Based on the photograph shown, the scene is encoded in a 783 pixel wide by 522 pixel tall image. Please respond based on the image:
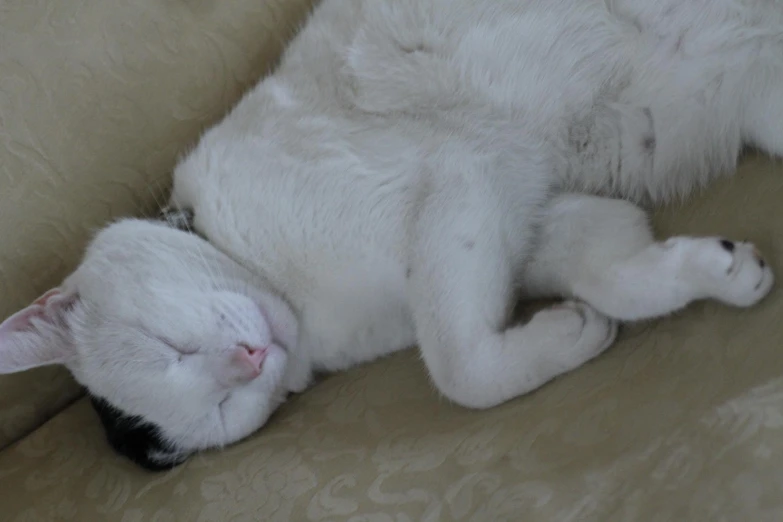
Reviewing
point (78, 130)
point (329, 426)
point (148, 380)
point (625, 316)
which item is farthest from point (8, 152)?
point (625, 316)

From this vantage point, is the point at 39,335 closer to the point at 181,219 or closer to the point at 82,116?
the point at 181,219

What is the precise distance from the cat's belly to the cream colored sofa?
0.19 ft

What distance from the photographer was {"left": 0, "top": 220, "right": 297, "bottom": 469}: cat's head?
1.37 meters

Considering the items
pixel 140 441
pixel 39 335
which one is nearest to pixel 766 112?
pixel 140 441

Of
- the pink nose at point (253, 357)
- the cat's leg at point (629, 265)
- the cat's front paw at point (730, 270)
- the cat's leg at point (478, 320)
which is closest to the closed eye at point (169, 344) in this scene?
the pink nose at point (253, 357)

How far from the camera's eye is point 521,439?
3.83ft

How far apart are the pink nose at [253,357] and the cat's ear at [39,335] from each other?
389 mm

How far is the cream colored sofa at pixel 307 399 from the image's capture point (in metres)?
1.01

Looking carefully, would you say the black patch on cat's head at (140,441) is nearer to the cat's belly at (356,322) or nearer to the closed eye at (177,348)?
the closed eye at (177,348)

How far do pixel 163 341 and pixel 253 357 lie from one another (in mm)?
187

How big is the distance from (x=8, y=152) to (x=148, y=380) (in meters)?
0.72

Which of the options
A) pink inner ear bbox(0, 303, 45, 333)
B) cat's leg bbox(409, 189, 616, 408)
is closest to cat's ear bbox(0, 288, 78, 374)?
pink inner ear bbox(0, 303, 45, 333)

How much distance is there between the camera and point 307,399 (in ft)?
5.10

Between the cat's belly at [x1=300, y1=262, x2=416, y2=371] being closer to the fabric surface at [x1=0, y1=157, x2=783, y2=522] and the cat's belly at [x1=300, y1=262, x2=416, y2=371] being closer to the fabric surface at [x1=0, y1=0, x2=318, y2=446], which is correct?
the fabric surface at [x1=0, y1=157, x2=783, y2=522]
